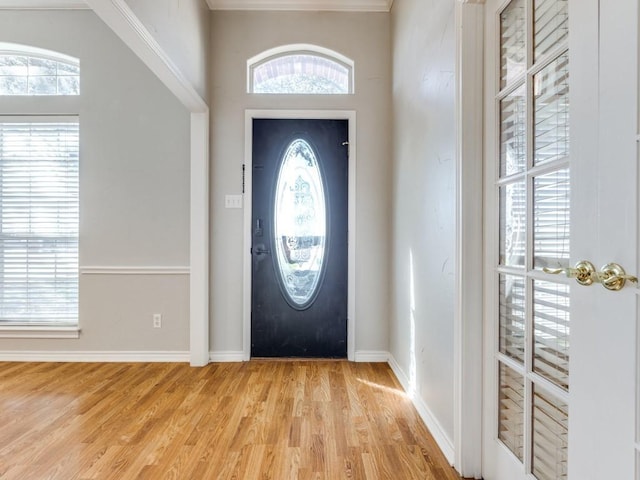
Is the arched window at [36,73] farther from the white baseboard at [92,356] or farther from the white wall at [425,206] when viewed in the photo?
the white wall at [425,206]

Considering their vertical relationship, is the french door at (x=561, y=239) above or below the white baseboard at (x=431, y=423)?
above

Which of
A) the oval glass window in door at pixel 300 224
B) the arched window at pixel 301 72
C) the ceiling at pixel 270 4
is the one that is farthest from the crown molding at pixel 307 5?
the oval glass window in door at pixel 300 224

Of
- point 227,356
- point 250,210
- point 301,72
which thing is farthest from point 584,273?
point 301,72

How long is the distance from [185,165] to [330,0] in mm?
1782

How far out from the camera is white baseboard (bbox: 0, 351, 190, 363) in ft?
9.78

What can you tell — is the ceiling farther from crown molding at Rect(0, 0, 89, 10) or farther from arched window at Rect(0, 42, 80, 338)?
arched window at Rect(0, 42, 80, 338)

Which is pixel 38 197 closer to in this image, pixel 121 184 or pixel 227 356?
pixel 121 184

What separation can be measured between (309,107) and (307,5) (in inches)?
32.3

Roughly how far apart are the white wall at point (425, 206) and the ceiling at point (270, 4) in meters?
0.27

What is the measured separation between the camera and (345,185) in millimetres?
3018

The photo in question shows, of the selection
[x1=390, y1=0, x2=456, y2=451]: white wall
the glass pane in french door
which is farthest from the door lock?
[x1=390, y1=0, x2=456, y2=451]: white wall

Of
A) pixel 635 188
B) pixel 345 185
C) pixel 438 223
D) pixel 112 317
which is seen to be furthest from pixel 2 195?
pixel 635 188

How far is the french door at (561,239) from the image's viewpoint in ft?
2.63

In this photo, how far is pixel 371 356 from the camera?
2.98m
